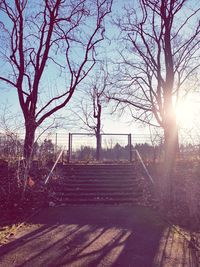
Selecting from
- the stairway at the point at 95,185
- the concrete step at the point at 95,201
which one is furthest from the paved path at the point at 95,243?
the stairway at the point at 95,185

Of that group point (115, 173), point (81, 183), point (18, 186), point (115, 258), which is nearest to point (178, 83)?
point (115, 173)

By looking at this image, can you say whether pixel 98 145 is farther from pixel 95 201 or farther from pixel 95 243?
pixel 95 243

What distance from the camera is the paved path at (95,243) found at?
5.65m

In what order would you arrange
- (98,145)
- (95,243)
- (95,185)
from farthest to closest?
(98,145) < (95,185) < (95,243)

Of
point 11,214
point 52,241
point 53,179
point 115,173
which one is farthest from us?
point 115,173

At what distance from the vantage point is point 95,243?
268 inches

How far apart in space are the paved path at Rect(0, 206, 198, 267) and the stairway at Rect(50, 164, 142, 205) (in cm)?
260

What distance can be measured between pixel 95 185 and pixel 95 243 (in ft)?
23.5

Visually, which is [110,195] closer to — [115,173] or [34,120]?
[115,173]

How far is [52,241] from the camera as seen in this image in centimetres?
687

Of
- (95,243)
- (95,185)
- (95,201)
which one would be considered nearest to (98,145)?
(95,185)

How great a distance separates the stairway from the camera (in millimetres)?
12500

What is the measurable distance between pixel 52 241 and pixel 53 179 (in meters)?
Result: 7.64

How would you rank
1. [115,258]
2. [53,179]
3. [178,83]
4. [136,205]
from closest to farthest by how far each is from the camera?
[115,258]
[136,205]
[53,179]
[178,83]
